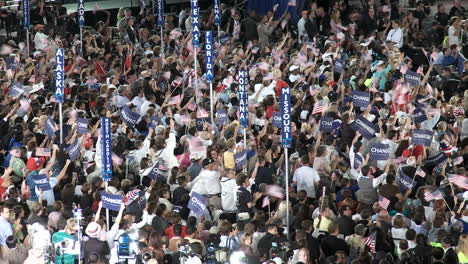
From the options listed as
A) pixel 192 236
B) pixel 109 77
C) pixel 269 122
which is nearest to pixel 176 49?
pixel 109 77

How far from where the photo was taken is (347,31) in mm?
30828

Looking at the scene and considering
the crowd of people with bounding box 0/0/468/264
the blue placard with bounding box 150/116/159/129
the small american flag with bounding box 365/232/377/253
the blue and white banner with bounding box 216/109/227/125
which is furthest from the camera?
the blue and white banner with bounding box 216/109/227/125

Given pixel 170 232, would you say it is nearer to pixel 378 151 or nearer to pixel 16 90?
pixel 378 151

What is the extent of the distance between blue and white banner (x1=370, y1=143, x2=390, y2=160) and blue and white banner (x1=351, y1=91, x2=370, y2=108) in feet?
12.0

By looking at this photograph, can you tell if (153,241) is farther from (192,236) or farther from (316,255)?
(316,255)

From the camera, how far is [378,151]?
20109mm

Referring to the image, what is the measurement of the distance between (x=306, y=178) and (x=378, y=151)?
1.27 m

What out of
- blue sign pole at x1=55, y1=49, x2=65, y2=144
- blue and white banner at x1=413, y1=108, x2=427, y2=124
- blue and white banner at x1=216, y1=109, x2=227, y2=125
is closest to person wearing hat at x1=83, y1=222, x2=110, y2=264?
blue sign pole at x1=55, y1=49, x2=65, y2=144

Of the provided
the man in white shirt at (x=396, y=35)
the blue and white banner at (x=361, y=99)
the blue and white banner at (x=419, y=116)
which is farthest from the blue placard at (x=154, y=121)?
the man in white shirt at (x=396, y=35)

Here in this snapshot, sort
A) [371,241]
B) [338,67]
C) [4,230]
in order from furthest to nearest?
[338,67] → [4,230] → [371,241]

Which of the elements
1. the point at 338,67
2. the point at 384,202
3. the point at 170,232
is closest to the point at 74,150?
the point at 170,232

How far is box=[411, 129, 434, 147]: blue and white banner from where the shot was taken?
20.8 metres

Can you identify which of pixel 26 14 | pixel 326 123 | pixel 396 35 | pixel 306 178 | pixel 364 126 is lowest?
pixel 306 178

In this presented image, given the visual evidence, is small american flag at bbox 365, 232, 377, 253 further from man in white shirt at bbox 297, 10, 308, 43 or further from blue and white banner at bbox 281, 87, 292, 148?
man in white shirt at bbox 297, 10, 308, 43
